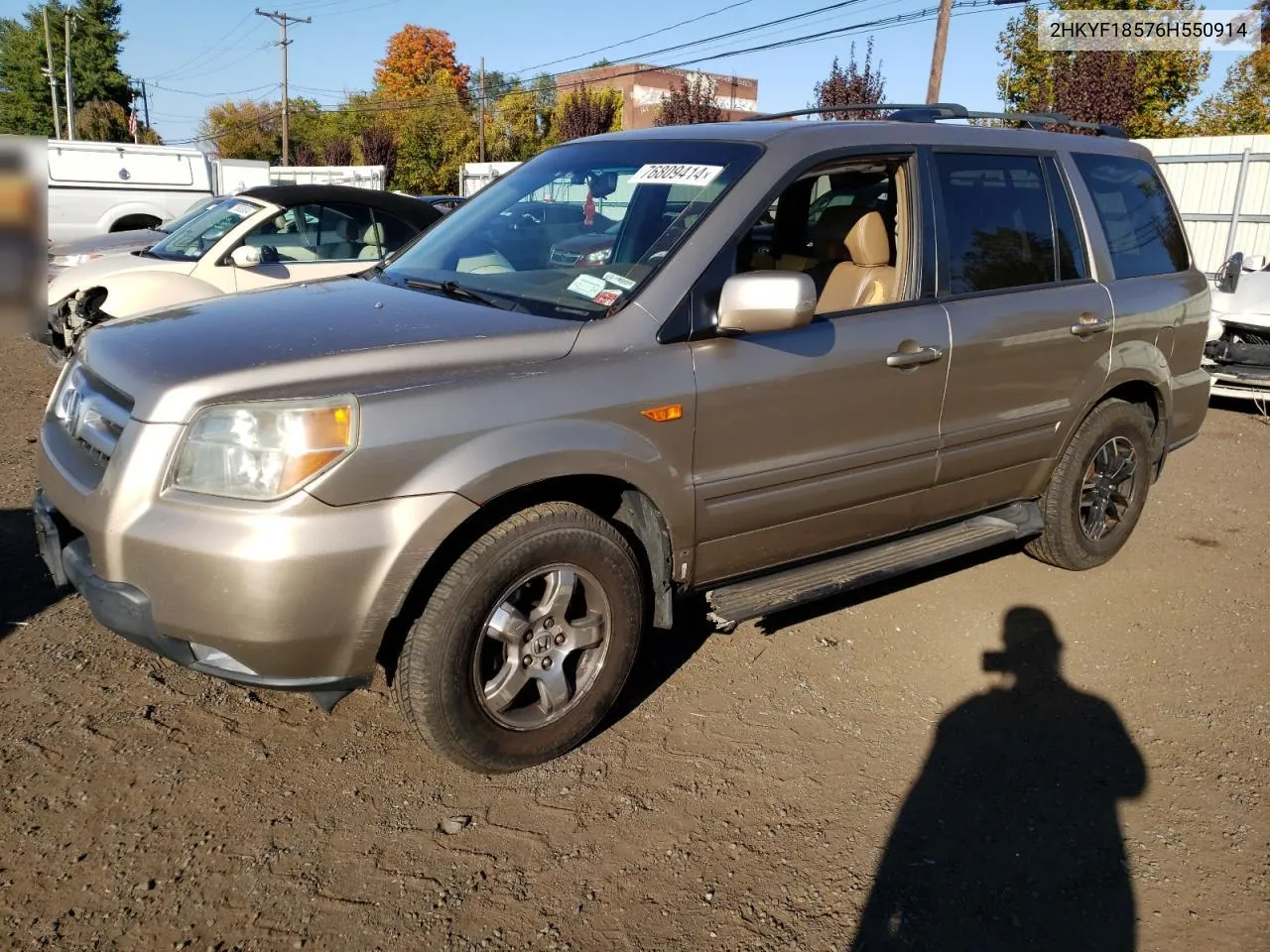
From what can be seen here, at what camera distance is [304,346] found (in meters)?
2.88

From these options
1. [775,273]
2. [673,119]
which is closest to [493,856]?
[775,273]

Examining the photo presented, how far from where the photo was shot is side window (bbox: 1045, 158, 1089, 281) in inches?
177

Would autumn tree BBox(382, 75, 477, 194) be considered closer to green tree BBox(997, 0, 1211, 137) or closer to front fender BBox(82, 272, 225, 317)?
green tree BBox(997, 0, 1211, 137)

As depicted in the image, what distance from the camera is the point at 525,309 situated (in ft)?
Result: 10.8

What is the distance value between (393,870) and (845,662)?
203 centimetres

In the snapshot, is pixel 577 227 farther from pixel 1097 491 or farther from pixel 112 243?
pixel 112 243

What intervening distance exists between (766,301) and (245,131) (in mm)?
72639

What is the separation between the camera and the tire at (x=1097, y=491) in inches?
186

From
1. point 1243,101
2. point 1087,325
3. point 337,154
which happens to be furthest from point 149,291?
point 337,154

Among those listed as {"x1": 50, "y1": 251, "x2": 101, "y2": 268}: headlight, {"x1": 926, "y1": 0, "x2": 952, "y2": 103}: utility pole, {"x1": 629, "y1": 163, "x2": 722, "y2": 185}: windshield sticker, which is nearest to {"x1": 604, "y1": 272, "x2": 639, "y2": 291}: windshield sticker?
{"x1": 629, "y1": 163, "x2": 722, "y2": 185}: windshield sticker

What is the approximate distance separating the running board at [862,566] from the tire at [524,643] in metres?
0.35

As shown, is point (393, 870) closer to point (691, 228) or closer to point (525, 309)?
point (525, 309)

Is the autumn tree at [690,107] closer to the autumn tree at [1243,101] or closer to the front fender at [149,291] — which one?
the autumn tree at [1243,101]

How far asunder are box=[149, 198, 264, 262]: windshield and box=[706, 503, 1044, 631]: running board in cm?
610
